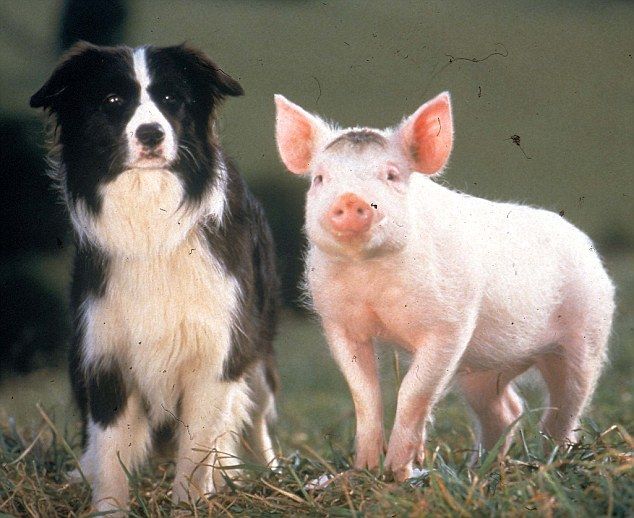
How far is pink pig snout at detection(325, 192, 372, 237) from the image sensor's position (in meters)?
3.62

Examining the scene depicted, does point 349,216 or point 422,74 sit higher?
point 422,74

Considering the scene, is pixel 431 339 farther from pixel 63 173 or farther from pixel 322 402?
pixel 322 402

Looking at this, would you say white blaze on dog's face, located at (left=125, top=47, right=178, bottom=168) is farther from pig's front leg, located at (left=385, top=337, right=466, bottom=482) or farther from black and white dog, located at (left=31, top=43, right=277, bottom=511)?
pig's front leg, located at (left=385, top=337, right=466, bottom=482)

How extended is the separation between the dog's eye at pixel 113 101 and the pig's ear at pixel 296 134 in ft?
1.91

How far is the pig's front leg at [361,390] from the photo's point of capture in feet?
13.6

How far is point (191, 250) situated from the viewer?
4414mm

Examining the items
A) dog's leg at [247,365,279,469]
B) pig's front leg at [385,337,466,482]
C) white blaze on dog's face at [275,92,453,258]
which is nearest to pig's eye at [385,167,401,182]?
white blaze on dog's face at [275,92,453,258]

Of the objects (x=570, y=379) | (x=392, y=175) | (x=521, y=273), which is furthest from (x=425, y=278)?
(x=570, y=379)

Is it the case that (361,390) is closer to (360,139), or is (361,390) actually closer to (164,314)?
(164,314)

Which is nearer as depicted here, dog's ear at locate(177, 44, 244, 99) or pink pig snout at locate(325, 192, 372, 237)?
pink pig snout at locate(325, 192, 372, 237)

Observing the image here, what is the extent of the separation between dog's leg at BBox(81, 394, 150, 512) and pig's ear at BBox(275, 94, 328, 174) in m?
1.19

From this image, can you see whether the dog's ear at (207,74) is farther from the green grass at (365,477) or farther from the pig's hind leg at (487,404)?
the pig's hind leg at (487,404)

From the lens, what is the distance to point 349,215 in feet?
11.8

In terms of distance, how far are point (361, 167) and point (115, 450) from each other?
1601mm
